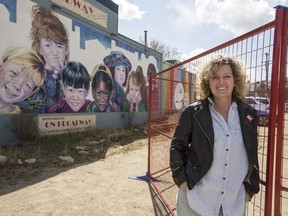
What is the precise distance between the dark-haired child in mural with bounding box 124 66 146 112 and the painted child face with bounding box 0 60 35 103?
5679mm

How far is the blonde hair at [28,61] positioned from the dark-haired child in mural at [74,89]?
97 cm

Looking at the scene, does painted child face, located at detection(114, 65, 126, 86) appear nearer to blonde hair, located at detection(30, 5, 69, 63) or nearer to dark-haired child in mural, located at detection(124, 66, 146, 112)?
dark-haired child in mural, located at detection(124, 66, 146, 112)

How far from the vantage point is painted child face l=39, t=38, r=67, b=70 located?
336 inches

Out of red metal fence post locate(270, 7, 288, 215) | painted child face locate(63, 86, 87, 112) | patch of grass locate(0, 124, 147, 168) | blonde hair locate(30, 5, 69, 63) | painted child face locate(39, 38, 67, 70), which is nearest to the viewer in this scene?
red metal fence post locate(270, 7, 288, 215)

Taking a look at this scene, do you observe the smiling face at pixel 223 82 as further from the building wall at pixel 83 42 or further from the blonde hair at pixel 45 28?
the blonde hair at pixel 45 28

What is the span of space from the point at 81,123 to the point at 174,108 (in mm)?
6259

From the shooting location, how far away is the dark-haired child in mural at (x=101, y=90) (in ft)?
35.4

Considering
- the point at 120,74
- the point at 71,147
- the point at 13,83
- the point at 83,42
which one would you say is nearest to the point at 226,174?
the point at 71,147

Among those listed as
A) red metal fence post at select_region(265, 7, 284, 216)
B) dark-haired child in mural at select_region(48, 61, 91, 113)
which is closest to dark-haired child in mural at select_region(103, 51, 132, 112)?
dark-haired child in mural at select_region(48, 61, 91, 113)

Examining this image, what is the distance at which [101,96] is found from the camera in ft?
36.8

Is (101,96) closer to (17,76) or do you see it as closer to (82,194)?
(17,76)

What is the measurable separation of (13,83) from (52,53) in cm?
183

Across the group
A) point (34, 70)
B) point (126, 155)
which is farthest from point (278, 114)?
point (34, 70)

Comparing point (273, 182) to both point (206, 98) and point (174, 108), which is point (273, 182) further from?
point (174, 108)
